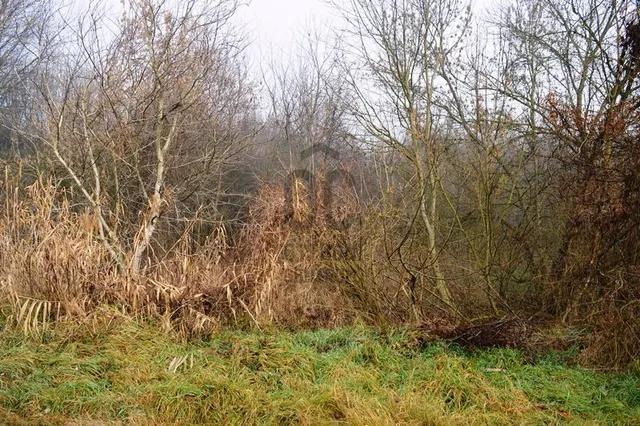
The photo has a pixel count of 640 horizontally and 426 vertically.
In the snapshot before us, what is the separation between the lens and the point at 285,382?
4523mm

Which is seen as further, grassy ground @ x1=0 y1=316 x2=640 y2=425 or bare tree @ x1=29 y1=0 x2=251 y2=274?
bare tree @ x1=29 y1=0 x2=251 y2=274

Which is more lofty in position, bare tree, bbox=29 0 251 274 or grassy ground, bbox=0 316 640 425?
bare tree, bbox=29 0 251 274

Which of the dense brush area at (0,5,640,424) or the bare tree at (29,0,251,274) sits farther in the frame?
the bare tree at (29,0,251,274)

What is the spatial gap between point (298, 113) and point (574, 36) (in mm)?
9904

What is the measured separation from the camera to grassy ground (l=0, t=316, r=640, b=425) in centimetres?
402

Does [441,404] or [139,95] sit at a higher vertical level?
[139,95]

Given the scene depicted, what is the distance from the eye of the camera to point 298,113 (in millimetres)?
18719

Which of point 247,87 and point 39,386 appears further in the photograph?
point 247,87

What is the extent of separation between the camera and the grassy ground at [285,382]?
4.02 metres

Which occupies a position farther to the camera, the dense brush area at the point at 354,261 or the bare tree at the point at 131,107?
the bare tree at the point at 131,107

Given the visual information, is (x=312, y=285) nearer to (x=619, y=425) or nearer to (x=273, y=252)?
(x=273, y=252)

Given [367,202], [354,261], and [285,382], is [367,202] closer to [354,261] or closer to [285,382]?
[354,261]

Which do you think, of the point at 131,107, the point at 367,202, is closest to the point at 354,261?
the point at 367,202

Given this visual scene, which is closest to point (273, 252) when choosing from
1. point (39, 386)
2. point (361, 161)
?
point (39, 386)
